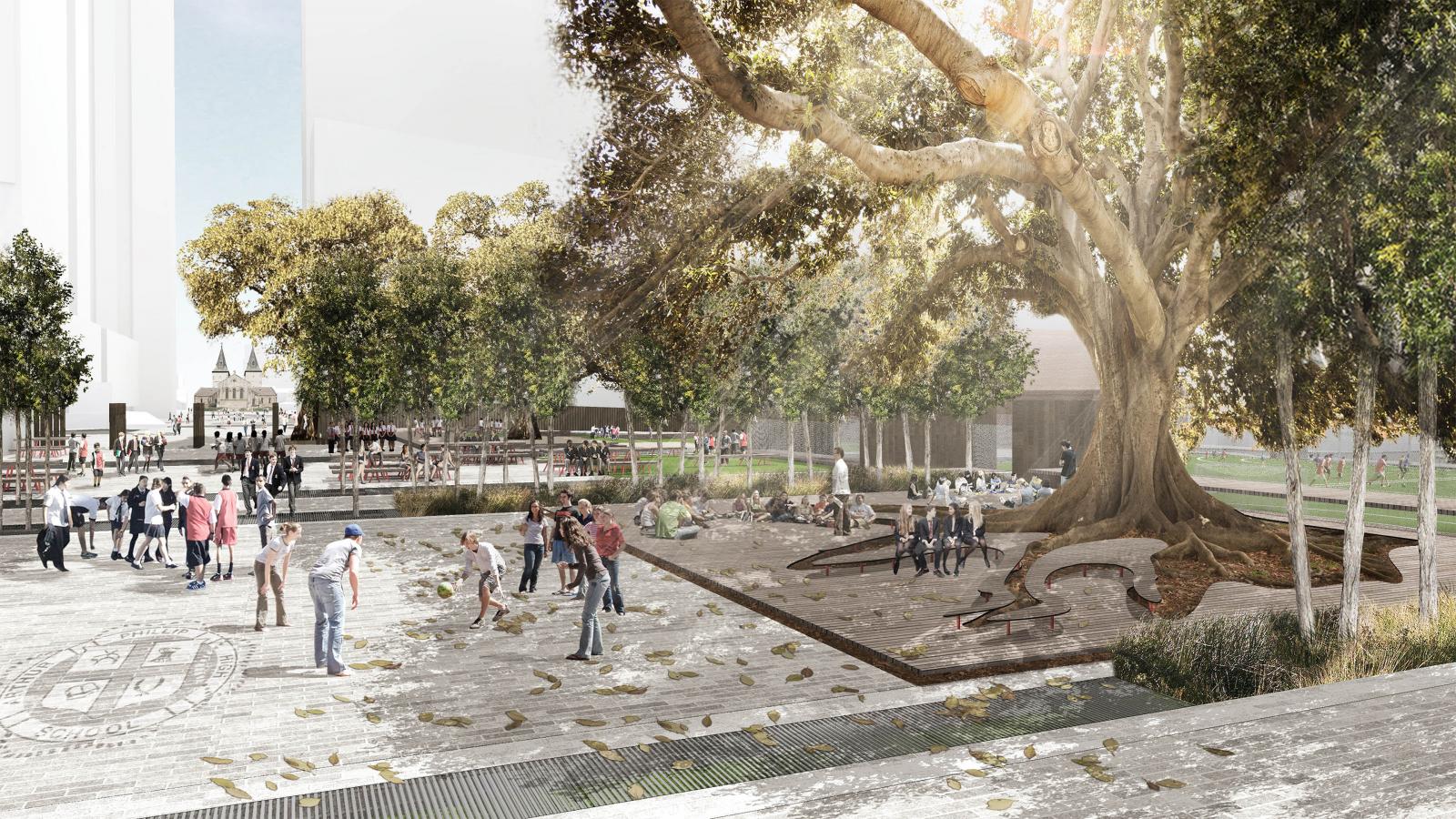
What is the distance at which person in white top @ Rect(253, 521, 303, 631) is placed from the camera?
34.7 ft

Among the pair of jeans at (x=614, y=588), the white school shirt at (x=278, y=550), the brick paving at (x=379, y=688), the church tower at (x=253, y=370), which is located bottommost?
the brick paving at (x=379, y=688)

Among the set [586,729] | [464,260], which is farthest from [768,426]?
[586,729]

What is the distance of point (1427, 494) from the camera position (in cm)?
1048

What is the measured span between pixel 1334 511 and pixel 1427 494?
18242mm

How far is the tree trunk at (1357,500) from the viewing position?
33.1ft

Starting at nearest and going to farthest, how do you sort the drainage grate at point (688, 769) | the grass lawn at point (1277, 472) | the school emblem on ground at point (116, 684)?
the drainage grate at point (688, 769) → the school emblem on ground at point (116, 684) → the grass lawn at point (1277, 472)

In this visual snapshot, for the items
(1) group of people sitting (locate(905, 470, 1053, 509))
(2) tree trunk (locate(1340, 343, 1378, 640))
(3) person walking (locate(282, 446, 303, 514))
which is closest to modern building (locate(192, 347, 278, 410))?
(3) person walking (locate(282, 446, 303, 514))

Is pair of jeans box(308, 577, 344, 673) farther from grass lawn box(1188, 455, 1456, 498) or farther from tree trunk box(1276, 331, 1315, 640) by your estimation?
grass lawn box(1188, 455, 1456, 498)

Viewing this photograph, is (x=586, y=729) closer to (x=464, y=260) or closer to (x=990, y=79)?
(x=990, y=79)

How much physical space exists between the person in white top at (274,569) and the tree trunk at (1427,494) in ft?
41.1

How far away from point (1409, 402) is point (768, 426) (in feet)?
131

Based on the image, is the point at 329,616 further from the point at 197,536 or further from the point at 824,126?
the point at 824,126

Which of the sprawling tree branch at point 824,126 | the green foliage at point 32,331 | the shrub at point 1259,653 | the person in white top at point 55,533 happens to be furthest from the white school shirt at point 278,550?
the green foliage at point 32,331

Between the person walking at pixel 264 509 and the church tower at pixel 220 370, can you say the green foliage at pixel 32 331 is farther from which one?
the church tower at pixel 220 370
